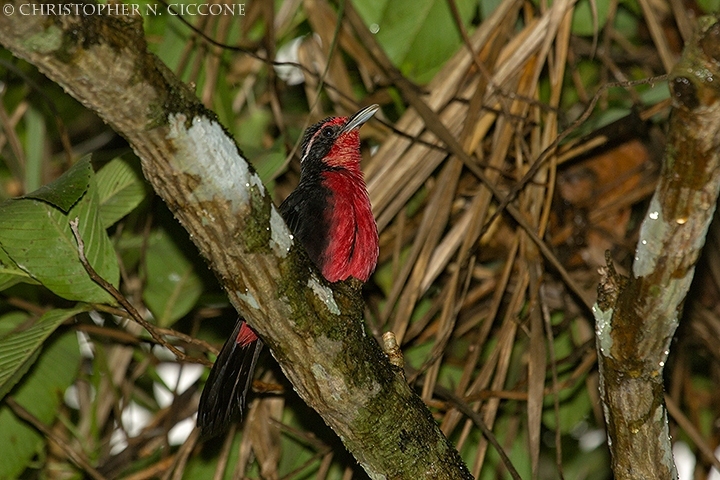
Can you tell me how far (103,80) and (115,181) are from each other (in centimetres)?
167

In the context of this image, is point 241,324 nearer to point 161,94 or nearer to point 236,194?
point 236,194

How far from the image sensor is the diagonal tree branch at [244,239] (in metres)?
1.84

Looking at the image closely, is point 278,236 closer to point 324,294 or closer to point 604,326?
point 324,294

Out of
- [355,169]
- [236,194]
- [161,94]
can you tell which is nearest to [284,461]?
[355,169]

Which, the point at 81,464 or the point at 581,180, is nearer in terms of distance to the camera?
the point at 81,464

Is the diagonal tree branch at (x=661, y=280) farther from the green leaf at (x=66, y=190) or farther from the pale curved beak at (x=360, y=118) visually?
the pale curved beak at (x=360, y=118)

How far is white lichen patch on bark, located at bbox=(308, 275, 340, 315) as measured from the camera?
7.79 ft

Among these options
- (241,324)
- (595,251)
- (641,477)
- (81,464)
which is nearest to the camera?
(641,477)

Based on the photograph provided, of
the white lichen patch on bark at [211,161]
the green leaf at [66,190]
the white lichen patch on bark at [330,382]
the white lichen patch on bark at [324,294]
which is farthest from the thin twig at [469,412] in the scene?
the green leaf at [66,190]

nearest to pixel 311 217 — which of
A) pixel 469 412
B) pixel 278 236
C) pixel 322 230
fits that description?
pixel 322 230

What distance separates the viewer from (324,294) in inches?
95.0

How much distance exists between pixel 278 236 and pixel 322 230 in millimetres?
1466

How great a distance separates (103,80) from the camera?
187 centimetres

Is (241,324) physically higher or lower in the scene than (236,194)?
higher
